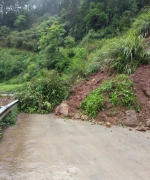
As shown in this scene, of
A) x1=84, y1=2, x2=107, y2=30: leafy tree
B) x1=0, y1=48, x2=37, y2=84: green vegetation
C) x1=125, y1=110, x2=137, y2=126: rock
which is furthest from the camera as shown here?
x1=0, y1=48, x2=37, y2=84: green vegetation

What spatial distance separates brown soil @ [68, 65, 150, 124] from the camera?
6728mm

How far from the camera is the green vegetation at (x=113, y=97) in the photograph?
7083 millimetres

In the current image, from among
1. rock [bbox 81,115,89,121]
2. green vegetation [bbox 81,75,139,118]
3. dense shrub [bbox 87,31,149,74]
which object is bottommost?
rock [bbox 81,115,89,121]

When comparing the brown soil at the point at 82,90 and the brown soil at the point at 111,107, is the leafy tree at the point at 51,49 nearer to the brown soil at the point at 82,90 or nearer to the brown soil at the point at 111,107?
the brown soil at the point at 82,90

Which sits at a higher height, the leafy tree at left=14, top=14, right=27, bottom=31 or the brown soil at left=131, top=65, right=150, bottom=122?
the leafy tree at left=14, top=14, right=27, bottom=31

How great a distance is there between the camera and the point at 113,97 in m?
7.31

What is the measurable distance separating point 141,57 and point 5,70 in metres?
34.6

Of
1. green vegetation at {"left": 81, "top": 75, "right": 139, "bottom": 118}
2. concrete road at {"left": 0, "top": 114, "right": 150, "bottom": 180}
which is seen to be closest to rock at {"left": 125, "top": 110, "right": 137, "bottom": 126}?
green vegetation at {"left": 81, "top": 75, "right": 139, "bottom": 118}

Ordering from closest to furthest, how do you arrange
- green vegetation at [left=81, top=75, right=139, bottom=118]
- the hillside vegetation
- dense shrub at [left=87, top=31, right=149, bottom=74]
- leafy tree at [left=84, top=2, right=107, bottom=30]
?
1. green vegetation at [left=81, top=75, right=139, bottom=118]
2. dense shrub at [left=87, top=31, right=149, bottom=74]
3. the hillside vegetation
4. leafy tree at [left=84, top=2, right=107, bottom=30]

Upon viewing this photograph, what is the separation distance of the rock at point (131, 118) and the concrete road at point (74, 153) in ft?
1.60

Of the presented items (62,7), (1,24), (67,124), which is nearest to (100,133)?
(67,124)

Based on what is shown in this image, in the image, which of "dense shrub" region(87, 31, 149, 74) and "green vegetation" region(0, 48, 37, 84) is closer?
"dense shrub" region(87, 31, 149, 74)

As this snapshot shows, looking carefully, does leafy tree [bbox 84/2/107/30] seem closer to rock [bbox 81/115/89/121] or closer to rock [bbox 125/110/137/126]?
rock [bbox 81/115/89/121]

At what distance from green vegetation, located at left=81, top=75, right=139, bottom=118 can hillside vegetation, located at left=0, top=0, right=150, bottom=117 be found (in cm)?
5
